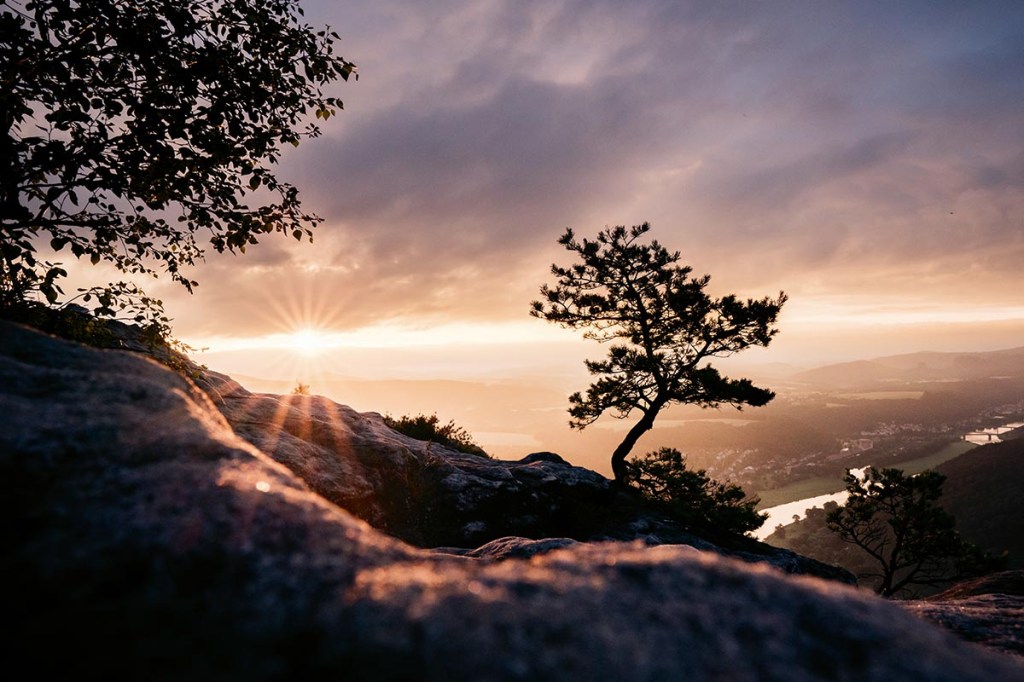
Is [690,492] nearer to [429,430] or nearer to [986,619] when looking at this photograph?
[429,430]

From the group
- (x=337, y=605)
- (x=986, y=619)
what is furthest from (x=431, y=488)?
(x=337, y=605)

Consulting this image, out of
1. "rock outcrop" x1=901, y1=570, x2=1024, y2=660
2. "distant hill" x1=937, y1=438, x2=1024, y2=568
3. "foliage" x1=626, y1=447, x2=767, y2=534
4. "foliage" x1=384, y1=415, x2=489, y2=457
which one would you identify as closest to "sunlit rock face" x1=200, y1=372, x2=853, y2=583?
"foliage" x1=384, y1=415, x2=489, y2=457

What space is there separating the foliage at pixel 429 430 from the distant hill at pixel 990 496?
126449mm

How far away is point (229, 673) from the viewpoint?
1243 millimetres

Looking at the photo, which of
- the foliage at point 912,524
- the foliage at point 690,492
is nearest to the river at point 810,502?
the foliage at point 912,524

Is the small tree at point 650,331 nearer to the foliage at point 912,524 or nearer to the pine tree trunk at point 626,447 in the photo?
the pine tree trunk at point 626,447

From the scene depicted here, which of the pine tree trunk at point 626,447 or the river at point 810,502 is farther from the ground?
the pine tree trunk at point 626,447

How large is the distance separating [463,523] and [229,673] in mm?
10167

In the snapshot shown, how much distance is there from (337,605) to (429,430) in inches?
697

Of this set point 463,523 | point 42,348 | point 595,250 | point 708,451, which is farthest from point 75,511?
point 708,451

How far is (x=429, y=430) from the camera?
18.5 meters

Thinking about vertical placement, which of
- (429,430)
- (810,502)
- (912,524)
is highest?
(429,430)

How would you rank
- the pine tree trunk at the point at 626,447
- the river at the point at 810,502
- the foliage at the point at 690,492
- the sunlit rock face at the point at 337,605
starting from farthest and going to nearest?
1. the river at the point at 810,502
2. the pine tree trunk at the point at 626,447
3. the foliage at the point at 690,492
4. the sunlit rock face at the point at 337,605

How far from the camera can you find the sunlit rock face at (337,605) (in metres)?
1.25
